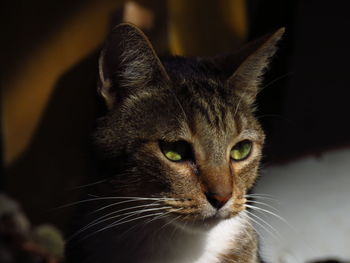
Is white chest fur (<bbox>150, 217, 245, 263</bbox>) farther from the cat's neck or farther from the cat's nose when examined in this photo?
the cat's nose

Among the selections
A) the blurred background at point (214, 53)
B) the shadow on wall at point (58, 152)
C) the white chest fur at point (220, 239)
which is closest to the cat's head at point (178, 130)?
the white chest fur at point (220, 239)

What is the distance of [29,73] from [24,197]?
1.77ft

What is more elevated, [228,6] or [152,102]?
[152,102]

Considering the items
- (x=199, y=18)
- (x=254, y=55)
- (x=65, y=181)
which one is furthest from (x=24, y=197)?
(x=254, y=55)

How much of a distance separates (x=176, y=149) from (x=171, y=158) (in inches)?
0.9

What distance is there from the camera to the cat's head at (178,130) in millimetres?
1214

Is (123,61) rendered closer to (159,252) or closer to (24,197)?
(159,252)

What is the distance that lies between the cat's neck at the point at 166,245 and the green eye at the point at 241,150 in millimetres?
157

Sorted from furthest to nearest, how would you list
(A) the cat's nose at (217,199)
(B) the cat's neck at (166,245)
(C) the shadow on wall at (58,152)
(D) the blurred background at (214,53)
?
1. (C) the shadow on wall at (58,152)
2. (D) the blurred background at (214,53)
3. (B) the cat's neck at (166,245)
4. (A) the cat's nose at (217,199)

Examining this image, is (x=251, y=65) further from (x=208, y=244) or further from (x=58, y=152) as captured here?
(x=58, y=152)

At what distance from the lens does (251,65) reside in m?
1.37

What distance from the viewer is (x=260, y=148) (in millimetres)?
1396

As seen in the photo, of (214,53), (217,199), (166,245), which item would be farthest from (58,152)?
(217,199)

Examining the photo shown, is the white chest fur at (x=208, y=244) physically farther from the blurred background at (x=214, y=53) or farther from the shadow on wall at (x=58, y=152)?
the shadow on wall at (x=58, y=152)
